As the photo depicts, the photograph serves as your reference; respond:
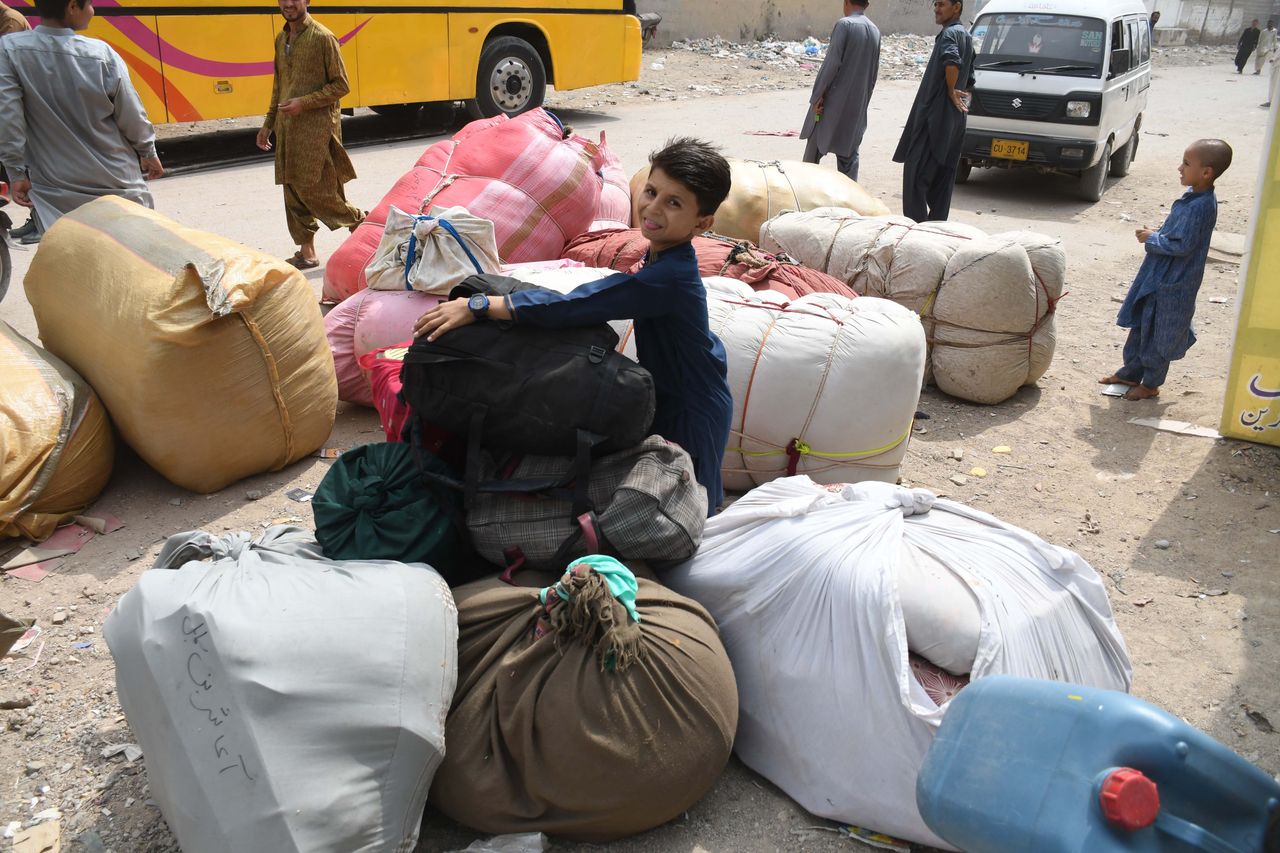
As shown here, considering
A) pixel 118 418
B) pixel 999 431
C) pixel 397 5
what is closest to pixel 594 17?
pixel 397 5

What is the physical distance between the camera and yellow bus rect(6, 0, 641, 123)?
8.00 metres

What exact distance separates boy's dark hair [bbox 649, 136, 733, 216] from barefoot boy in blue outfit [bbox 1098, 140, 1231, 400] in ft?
9.79

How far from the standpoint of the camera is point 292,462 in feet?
12.4

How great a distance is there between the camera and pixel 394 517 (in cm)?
236

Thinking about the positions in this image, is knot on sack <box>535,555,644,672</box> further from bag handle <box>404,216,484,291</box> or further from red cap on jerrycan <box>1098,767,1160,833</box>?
bag handle <box>404,216,484,291</box>

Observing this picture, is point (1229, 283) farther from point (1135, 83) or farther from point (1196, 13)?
point (1196, 13)

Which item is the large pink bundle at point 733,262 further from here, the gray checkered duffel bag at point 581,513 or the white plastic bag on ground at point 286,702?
the white plastic bag on ground at point 286,702

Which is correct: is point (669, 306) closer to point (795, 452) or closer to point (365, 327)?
point (795, 452)

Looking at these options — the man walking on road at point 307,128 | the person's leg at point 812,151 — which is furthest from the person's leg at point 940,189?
the man walking on road at point 307,128

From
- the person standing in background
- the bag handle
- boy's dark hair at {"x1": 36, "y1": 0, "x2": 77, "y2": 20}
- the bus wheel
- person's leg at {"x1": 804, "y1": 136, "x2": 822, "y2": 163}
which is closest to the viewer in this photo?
the bag handle

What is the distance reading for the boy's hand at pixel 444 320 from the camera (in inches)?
92.1

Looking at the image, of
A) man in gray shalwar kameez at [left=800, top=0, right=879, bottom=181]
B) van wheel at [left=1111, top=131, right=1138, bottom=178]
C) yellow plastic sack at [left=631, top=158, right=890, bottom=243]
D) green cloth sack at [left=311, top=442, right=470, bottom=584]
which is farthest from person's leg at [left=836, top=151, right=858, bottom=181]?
green cloth sack at [left=311, top=442, right=470, bottom=584]

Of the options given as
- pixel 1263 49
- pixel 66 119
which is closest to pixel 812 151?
pixel 66 119

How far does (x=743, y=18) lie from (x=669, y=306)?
64.4ft
